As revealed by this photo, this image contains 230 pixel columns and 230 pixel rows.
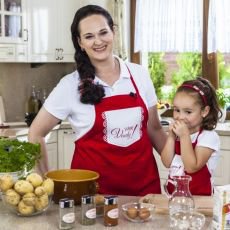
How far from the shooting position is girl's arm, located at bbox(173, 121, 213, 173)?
1933 millimetres

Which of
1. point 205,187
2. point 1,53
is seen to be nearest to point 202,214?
point 205,187

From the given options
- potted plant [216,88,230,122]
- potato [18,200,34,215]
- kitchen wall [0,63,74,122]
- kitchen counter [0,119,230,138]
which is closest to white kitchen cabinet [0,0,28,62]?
kitchen wall [0,63,74,122]

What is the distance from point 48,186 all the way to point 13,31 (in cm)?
235

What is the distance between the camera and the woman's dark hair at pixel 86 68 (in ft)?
6.87

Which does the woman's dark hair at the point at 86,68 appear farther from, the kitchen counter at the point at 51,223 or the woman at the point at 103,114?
the kitchen counter at the point at 51,223

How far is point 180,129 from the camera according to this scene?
1.96m

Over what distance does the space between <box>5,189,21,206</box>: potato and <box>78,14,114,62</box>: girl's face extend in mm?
746

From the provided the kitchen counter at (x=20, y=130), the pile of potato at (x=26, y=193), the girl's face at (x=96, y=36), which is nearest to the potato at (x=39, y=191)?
the pile of potato at (x=26, y=193)

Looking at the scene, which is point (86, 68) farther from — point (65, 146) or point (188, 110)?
point (65, 146)

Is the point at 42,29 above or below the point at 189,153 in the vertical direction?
above

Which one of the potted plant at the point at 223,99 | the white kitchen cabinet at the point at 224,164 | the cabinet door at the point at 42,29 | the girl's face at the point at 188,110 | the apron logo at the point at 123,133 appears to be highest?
the cabinet door at the point at 42,29

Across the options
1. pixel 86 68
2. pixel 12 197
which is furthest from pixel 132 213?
pixel 86 68

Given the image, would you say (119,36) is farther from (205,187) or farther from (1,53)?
(205,187)

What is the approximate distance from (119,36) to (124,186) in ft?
8.03
